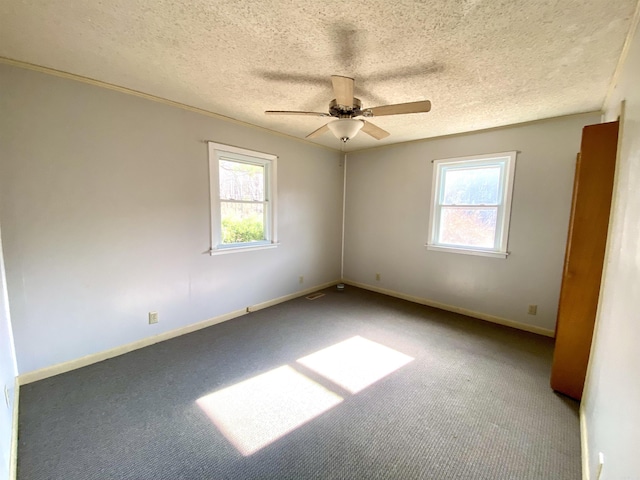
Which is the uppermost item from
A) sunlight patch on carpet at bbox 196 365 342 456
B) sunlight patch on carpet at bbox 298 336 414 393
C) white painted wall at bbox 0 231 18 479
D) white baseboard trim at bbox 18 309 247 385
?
white painted wall at bbox 0 231 18 479

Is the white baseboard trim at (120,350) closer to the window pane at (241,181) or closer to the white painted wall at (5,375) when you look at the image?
the white painted wall at (5,375)

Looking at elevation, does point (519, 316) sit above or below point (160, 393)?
above

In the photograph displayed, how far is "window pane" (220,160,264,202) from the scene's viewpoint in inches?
126

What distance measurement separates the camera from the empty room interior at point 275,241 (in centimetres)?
143

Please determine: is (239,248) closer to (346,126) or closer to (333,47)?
(346,126)

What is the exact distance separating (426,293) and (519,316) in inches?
44.5

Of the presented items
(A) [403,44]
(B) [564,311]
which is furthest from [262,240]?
(B) [564,311]

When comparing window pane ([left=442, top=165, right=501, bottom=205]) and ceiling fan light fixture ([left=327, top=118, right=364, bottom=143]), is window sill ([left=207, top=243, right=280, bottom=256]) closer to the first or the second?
ceiling fan light fixture ([left=327, top=118, right=364, bottom=143])

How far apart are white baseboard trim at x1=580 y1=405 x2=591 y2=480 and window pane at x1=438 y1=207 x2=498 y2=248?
6.78ft

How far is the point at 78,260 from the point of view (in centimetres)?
223

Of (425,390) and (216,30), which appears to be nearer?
(216,30)

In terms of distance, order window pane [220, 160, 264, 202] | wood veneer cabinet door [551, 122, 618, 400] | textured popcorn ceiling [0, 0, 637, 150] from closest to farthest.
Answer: textured popcorn ceiling [0, 0, 637, 150] < wood veneer cabinet door [551, 122, 618, 400] < window pane [220, 160, 264, 202]

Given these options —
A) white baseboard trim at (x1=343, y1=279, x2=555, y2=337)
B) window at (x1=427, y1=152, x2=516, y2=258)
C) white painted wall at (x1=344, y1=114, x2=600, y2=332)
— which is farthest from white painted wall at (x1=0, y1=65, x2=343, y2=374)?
window at (x1=427, y1=152, x2=516, y2=258)

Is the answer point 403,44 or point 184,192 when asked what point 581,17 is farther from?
point 184,192
